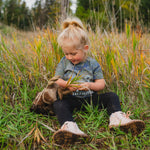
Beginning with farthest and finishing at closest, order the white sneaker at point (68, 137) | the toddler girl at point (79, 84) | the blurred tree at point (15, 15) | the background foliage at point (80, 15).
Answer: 1. the blurred tree at point (15, 15)
2. the background foliage at point (80, 15)
3. the toddler girl at point (79, 84)
4. the white sneaker at point (68, 137)

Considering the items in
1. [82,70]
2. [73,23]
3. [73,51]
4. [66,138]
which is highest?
[73,23]

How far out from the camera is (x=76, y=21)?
174 centimetres

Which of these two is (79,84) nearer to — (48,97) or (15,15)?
(48,97)

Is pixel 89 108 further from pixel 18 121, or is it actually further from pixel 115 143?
pixel 18 121

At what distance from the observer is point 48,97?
159 centimetres

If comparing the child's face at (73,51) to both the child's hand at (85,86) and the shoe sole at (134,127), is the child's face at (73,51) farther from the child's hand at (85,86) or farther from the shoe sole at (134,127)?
the shoe sole at (134,127)

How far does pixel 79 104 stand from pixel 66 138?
0.51 meters

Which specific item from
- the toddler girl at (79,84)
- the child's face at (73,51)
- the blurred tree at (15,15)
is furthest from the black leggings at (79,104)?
the blurred tree at (15,15)

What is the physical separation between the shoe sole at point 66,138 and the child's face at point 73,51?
725 millimetres

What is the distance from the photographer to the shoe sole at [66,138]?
1218 millimetres

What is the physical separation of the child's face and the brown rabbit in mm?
272

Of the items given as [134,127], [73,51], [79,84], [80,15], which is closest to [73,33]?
[73,51]

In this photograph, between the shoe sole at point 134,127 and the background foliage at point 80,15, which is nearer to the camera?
the shoe sole at point 134,127

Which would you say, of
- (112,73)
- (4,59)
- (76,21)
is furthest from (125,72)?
(4,59)
